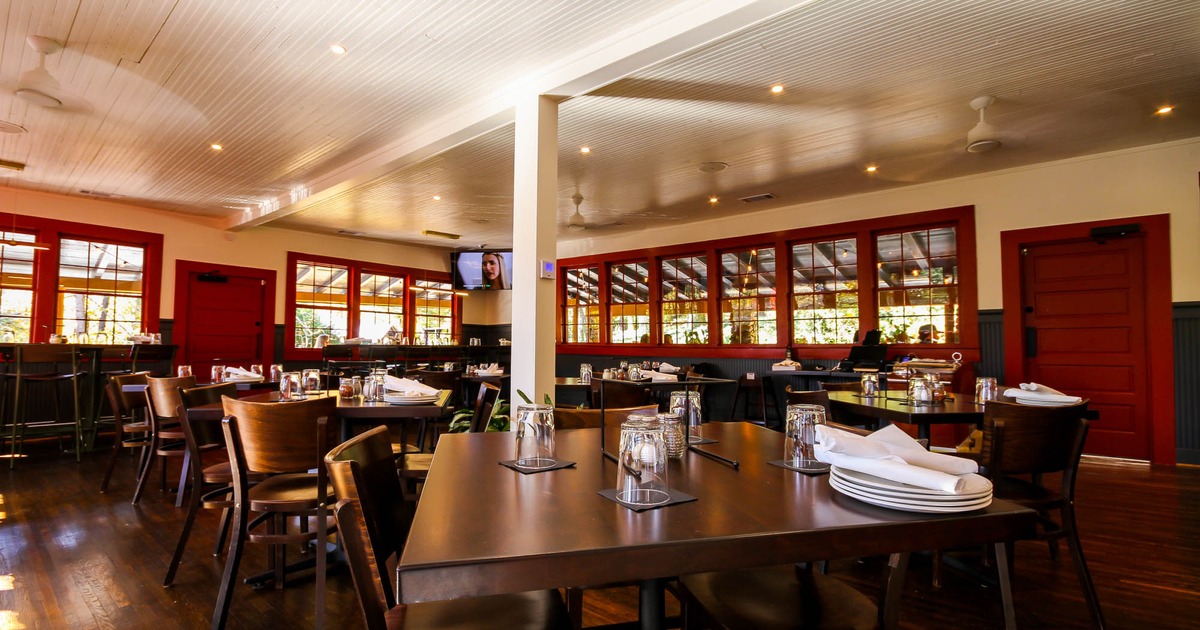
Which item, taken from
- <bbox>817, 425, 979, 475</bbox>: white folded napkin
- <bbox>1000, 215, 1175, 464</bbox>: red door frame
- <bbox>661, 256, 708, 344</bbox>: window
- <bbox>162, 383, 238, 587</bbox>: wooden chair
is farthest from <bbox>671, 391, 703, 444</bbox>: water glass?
<bbox>661, 256, 708, 344</bbox>: window

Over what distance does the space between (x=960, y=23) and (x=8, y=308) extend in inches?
401

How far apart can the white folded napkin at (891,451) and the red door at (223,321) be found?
30.8 feet

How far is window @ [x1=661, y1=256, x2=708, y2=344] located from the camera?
859 centimetres

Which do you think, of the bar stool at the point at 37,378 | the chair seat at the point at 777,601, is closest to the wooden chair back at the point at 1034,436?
the chair seat at the point at 777,601

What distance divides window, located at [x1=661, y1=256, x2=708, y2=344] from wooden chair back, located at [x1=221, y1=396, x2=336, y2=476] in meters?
6.73

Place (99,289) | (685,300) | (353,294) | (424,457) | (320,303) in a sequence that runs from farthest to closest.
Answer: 1. (353,294)
2. (320,303)
3. (685,300)
4. (99,289)
5. (424,457)

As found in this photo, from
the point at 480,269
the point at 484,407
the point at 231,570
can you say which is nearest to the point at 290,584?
the point at 231,570

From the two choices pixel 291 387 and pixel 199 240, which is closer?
pixel 291 387

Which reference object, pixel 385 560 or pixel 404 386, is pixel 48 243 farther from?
pixel 385 560

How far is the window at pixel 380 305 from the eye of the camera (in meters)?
10.2

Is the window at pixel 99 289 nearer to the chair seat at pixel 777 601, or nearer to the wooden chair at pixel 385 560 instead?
the wooden chair at pixel 385 560

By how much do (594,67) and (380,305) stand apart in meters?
8.08

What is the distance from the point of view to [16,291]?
6902mm

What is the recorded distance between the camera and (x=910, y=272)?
673cm
